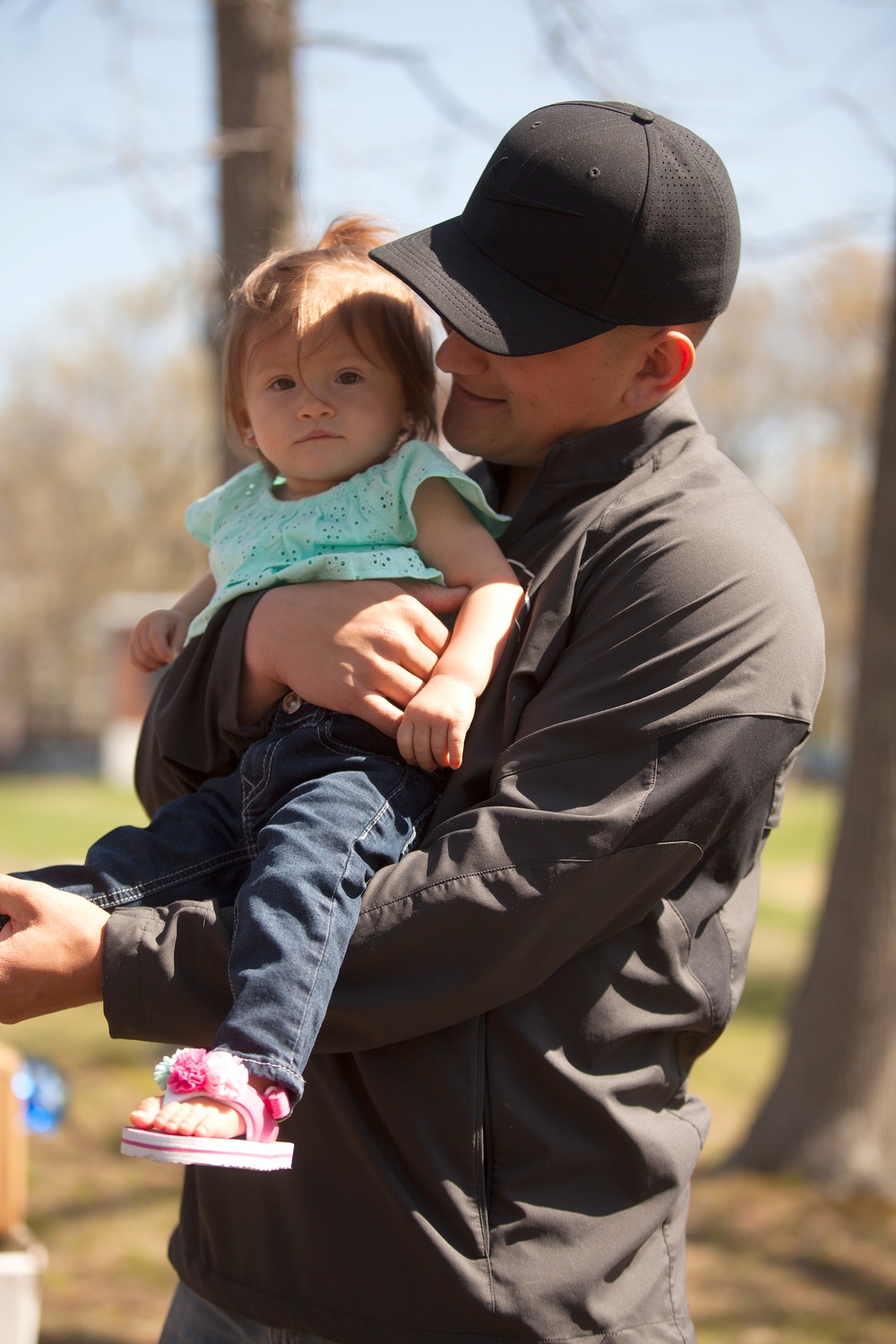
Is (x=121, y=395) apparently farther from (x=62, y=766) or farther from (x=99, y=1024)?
(x=99, y=1024)

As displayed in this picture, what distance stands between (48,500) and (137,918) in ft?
113

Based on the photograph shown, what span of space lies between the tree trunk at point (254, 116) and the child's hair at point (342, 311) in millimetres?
2634

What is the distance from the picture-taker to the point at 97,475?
3362cm

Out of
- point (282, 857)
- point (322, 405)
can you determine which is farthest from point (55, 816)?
point (282, 857)

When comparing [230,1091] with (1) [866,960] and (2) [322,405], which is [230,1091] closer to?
(2) [322,405]

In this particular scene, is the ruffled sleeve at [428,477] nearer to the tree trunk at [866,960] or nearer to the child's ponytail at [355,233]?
the child's ponytail at [355,233]

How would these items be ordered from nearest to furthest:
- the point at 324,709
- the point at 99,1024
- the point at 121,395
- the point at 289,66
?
the point at 324,709, the point at 289,66, the point at 99,1024, the point at 121,395

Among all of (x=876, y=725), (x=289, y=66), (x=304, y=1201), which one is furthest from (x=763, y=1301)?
(x=289, y=66)

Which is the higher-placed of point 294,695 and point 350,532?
point 350,532

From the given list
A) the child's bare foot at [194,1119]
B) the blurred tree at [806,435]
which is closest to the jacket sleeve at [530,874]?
the child's bare foot at [194,1119]

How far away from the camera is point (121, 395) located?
33.0 meters

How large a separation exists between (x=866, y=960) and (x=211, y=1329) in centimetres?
393

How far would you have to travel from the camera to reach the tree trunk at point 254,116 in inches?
181

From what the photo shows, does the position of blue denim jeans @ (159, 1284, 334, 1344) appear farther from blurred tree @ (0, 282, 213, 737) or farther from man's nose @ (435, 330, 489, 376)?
blurred tree @ (0, 282, 213, 737)
